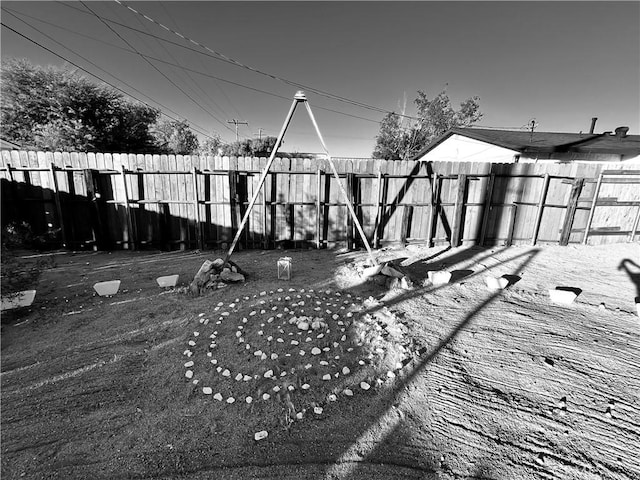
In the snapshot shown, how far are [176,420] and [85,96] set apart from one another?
1549 cm

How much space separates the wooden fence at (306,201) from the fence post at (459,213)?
23 millimetres

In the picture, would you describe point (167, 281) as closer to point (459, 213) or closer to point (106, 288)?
point (106, 288)

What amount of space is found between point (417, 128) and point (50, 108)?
2296 centimetres

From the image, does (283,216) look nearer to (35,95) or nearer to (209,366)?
(209,366)

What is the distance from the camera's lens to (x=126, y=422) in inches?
74.7

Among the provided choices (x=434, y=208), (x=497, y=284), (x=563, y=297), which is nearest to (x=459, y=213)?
(x=434, y=208)

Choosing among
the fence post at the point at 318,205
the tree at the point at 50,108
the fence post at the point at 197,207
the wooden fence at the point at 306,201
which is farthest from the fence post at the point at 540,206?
the tree at the point at 50,108

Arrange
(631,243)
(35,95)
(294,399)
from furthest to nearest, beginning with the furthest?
1. (35,95)
2. (631,243)
3. (294,399)

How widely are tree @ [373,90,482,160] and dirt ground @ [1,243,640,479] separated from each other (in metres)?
22.1

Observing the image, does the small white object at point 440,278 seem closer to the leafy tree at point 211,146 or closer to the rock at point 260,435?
the rock at point 260,435

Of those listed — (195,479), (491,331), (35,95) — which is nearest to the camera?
(195,479)

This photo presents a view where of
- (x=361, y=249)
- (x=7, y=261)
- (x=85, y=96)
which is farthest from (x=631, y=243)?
(x=85, y=96)

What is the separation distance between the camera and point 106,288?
150 inches

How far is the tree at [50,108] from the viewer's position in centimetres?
1166
